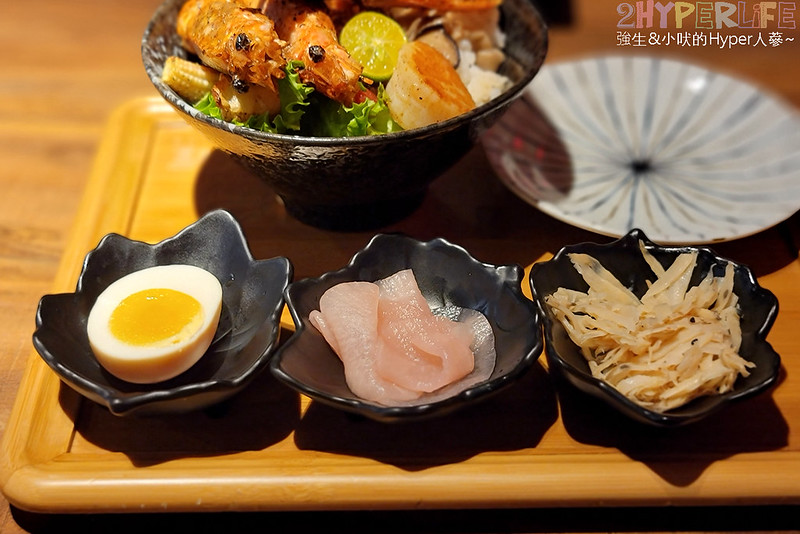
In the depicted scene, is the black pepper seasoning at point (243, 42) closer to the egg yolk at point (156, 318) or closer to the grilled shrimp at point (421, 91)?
the grilled shrimp at point (421, 91)

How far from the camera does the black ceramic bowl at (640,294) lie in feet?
4.40

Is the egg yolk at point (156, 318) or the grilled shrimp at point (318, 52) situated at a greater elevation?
the grilled shrimp at point (318, 52)

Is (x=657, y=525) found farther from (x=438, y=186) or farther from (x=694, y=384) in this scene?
(x=438, y=186)

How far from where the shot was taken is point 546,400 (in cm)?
156

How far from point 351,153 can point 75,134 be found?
154 centimetres

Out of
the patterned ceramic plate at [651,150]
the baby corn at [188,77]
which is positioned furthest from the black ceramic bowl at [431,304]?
the baby corn at [188,77]

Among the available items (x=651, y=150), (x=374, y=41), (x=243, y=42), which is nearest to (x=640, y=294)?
(x=651, y=150)

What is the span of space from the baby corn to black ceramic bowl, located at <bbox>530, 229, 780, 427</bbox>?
3.16ft

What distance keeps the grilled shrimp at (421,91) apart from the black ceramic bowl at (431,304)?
0.30 metres

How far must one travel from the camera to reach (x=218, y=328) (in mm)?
1649

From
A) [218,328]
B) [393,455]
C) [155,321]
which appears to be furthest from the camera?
[218,328]

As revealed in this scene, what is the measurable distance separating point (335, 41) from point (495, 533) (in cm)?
120

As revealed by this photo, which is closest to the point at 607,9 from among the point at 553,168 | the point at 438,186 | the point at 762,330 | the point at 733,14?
the point at 733,14

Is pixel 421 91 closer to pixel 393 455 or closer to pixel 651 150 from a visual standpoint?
pixel 393 455
